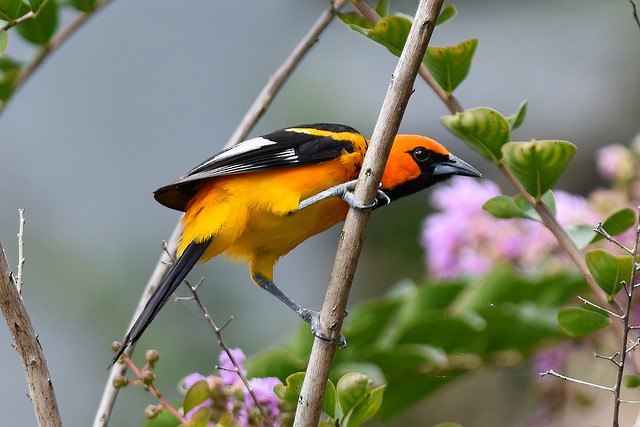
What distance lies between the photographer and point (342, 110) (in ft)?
22.9

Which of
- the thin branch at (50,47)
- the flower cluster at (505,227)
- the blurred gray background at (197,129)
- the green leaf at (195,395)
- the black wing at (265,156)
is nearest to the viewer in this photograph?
the green leaf at (195,395)

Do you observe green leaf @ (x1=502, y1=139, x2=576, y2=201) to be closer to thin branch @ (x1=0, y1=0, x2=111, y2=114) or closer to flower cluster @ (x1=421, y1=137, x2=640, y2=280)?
flower cluster @ (x1=421, y1=137, x2=640, y2=280)

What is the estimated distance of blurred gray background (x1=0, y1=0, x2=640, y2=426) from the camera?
5809 mm

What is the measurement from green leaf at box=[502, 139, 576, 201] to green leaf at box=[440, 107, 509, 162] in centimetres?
7

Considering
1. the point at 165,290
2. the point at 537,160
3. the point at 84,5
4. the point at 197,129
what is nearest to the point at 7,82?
the point at 84,5

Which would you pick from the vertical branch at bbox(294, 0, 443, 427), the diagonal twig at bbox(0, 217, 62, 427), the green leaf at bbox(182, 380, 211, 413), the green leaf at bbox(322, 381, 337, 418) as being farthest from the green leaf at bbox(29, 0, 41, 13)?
the green leaf at bbox(322, 381, 337, 418)

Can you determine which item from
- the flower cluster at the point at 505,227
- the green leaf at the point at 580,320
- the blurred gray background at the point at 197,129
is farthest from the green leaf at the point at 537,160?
the blurred gray background at the point at 197,129

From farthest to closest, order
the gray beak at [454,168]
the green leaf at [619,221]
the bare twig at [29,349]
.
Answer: the gray beak at [454,168]
the green leaf at [619,221]
the bare twig at [29,349]

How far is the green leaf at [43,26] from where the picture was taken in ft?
9.50

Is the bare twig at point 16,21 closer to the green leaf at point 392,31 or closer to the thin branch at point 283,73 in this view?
the thin branch at point 283,73

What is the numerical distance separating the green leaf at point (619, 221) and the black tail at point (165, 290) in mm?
1199

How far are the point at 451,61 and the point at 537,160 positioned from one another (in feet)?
1.35

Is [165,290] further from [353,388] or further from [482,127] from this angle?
[482,127]

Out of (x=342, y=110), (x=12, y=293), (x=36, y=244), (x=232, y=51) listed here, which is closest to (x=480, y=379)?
(x=342, y=110)
